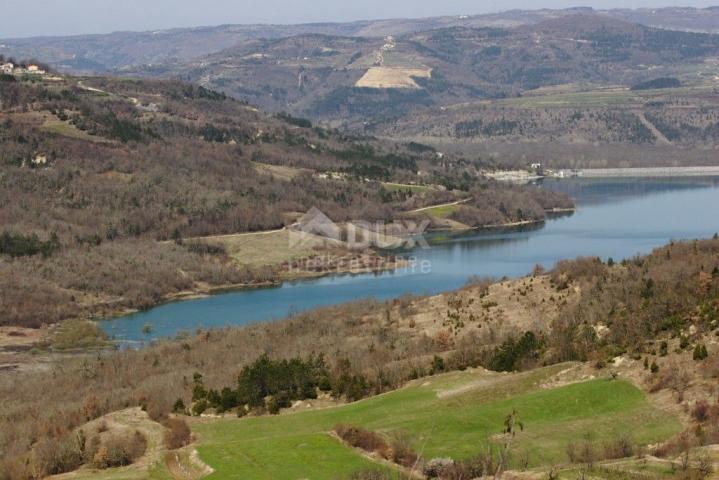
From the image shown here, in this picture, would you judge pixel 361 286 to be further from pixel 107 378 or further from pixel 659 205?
pixel 659 205

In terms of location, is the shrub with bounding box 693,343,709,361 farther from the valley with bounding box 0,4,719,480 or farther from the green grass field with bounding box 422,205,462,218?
the green grass field with bounding box 422,205,462,218

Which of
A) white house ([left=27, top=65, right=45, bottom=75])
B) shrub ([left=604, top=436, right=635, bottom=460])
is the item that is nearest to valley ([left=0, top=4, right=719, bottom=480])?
shrub ([left=604, top=436, right=635, bottom=460])

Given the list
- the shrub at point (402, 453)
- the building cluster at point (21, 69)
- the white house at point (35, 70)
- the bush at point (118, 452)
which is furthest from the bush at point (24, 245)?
the white house at point (35, 70)

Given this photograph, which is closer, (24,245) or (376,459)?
(376,459)

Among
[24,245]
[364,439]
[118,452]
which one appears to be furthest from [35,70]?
[364,439]

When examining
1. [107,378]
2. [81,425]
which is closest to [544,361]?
[81,425]

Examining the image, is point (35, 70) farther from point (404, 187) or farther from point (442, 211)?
point (442, 211)
